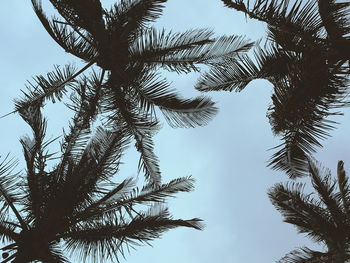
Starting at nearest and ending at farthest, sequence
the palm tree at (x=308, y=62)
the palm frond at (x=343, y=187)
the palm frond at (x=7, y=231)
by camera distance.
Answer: the palm tree at (x=308, y=62) < the palm frond at (x=7, y=231) < the palm frond at (x=343, y=187)

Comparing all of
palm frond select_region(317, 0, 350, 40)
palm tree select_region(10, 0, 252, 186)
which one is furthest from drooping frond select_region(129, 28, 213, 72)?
palm frond select_region(317, 0, 350, 40)

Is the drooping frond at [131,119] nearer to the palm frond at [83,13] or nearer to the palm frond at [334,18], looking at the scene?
the palm frond at [83,13]

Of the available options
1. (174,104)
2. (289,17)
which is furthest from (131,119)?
(289,17)

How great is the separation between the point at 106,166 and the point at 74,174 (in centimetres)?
Answer: 77

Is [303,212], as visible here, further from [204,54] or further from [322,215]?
[204,54]

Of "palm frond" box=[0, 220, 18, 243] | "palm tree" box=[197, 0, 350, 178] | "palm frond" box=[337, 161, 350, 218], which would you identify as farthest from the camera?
"palm frond" box=[337, 161, 350, 218]

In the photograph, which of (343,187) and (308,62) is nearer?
(308,62)

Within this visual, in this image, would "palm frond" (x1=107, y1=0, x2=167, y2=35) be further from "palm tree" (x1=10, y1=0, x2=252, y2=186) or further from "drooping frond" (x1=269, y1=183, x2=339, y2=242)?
"drooping frond" (x1=269, y1=183, x2=339, y2=242)

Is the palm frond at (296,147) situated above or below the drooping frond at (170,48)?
below

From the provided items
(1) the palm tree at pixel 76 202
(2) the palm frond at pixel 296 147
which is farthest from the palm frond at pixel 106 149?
(2) the palm frond at pixel 296 147

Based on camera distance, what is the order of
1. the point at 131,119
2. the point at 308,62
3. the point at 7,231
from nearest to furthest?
1. the point at 308,62
2. the point at 7,231
3. the point at 131,119

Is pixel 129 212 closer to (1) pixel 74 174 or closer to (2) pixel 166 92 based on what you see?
(1) pixel 74 174

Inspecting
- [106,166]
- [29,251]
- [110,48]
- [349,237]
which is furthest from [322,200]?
[29,251]

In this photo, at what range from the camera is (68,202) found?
20.6 ft
